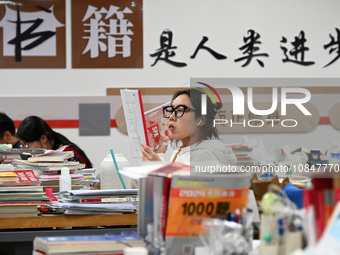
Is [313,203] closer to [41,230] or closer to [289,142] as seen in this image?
[41,230]

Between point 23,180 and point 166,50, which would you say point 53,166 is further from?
point 166,50

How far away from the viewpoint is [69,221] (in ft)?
8.49

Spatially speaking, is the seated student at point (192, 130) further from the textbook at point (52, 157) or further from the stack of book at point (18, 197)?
the stack of book at point (18, 197)

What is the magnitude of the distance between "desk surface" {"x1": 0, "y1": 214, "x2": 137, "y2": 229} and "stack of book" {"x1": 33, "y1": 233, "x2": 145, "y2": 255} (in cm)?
103

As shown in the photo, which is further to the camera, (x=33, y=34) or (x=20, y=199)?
(x=33, y=34)

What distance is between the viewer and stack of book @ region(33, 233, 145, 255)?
4.72 ft

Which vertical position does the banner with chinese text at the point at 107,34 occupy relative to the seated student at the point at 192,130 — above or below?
above

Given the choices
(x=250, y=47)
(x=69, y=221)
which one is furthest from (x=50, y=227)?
(x=250, y=47)

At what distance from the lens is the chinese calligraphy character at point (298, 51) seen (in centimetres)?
608

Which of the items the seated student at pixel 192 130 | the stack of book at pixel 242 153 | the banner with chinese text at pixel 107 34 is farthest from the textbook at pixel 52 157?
the banner with chinese text at pixel 107 34

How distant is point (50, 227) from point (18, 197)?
190 mm

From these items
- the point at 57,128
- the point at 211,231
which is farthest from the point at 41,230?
the point at 57,128

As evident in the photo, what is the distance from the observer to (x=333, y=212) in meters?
1.13

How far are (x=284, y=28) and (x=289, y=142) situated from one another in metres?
1.17
